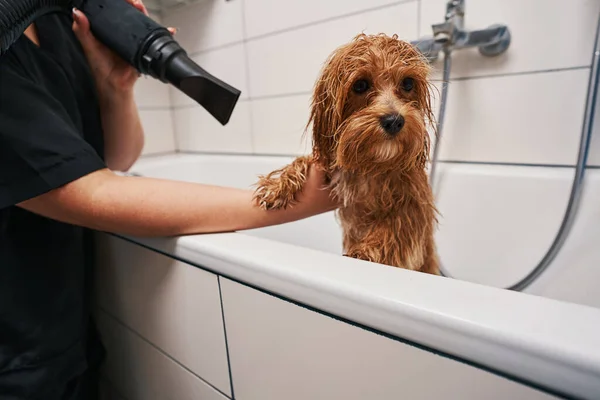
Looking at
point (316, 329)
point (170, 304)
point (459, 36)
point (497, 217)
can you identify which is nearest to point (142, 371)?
point (170, 304)

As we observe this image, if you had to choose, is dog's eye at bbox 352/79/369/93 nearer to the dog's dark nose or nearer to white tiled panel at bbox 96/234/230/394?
the dog's dark nose

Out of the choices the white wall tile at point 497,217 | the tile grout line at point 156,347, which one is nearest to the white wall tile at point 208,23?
the white wall tile at point 497,217

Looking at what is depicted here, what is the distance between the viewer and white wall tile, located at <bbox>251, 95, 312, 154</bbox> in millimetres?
1181

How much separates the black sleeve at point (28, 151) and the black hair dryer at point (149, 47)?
122 millimetres

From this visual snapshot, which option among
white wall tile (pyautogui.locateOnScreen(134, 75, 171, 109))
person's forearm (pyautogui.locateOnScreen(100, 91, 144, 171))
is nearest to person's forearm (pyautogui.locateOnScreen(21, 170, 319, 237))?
person's forearm (pyautogui.locateOnScreen(100, 91, 144, 171))

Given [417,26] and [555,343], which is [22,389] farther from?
[417,26]

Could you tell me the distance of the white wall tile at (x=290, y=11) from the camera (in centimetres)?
99

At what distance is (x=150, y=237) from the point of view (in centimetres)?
55

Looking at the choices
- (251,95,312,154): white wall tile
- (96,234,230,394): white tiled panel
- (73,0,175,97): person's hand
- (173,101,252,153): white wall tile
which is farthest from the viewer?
(173,101,252,153): white wall tile

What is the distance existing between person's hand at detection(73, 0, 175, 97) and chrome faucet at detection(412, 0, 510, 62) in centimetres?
56

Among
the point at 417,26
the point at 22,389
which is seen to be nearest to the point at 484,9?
the point at 417,26

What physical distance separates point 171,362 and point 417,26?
90 cm

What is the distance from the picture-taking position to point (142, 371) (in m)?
0.69

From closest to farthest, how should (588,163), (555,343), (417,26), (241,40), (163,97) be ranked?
(555,343) → (588,163) → (417,26) → (241,40) → (163,97)
